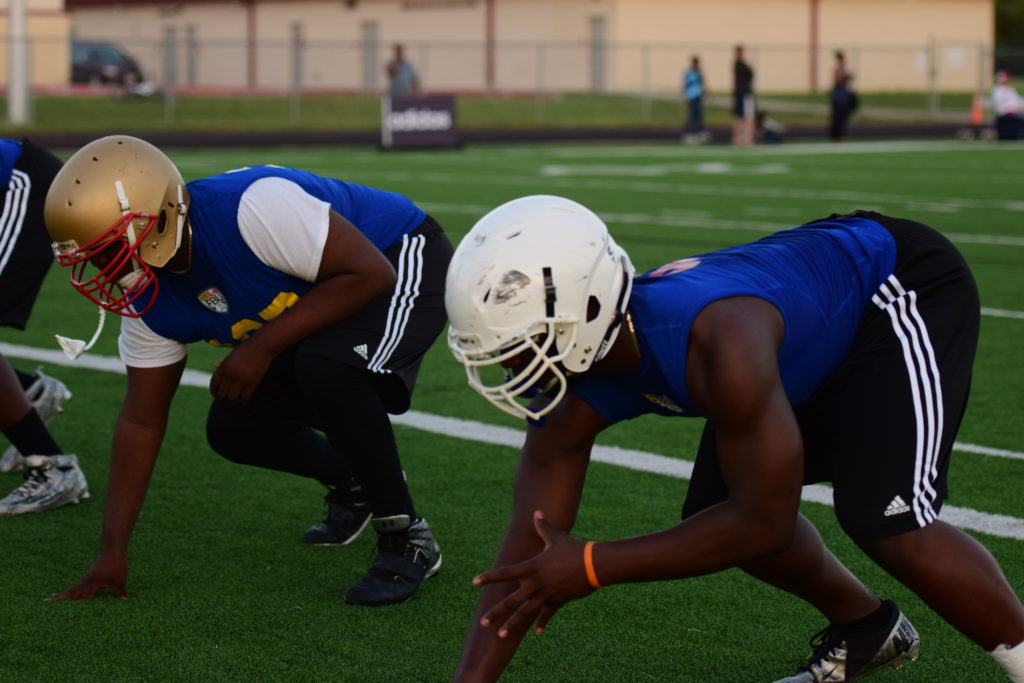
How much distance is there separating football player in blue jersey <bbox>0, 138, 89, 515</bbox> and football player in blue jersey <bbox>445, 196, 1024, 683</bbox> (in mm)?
2561

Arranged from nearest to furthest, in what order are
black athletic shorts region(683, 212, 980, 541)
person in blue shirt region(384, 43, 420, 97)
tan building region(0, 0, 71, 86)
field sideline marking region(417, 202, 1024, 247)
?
black athletic shorts region(683, 212, 980, 541) → field sideline marking region(417, 202, 1024, 247) → person in blue shirt region(384, 43, 420, 97) → tan building region(0, 0, 71, 86)

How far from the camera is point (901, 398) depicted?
3.09m

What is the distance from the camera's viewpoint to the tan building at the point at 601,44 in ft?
144

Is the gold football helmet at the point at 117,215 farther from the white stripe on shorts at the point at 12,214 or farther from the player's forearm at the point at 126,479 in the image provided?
the white stripe on shorts at the point at 12,214

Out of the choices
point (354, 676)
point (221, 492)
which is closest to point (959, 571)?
Result: point (354, 676)

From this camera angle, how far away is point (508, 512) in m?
5.12

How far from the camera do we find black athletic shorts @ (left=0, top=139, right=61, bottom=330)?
5.40 m

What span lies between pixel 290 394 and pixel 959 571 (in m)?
2.16

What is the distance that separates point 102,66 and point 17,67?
587 inches

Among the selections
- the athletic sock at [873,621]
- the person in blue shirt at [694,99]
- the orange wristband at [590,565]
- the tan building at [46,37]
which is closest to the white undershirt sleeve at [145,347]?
the orange wristband at [590,565]

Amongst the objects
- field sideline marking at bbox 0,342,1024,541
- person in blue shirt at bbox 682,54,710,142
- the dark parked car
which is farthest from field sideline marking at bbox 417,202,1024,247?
the dark parked car

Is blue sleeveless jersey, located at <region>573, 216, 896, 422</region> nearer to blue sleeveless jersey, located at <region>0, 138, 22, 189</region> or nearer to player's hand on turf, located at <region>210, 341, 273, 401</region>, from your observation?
player's hand on turf, located at <region>210, 341, 273, 401</region>

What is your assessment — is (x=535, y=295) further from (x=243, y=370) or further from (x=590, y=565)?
(x=243, y=370)

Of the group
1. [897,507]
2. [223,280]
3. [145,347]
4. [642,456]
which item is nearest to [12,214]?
[145,347]
